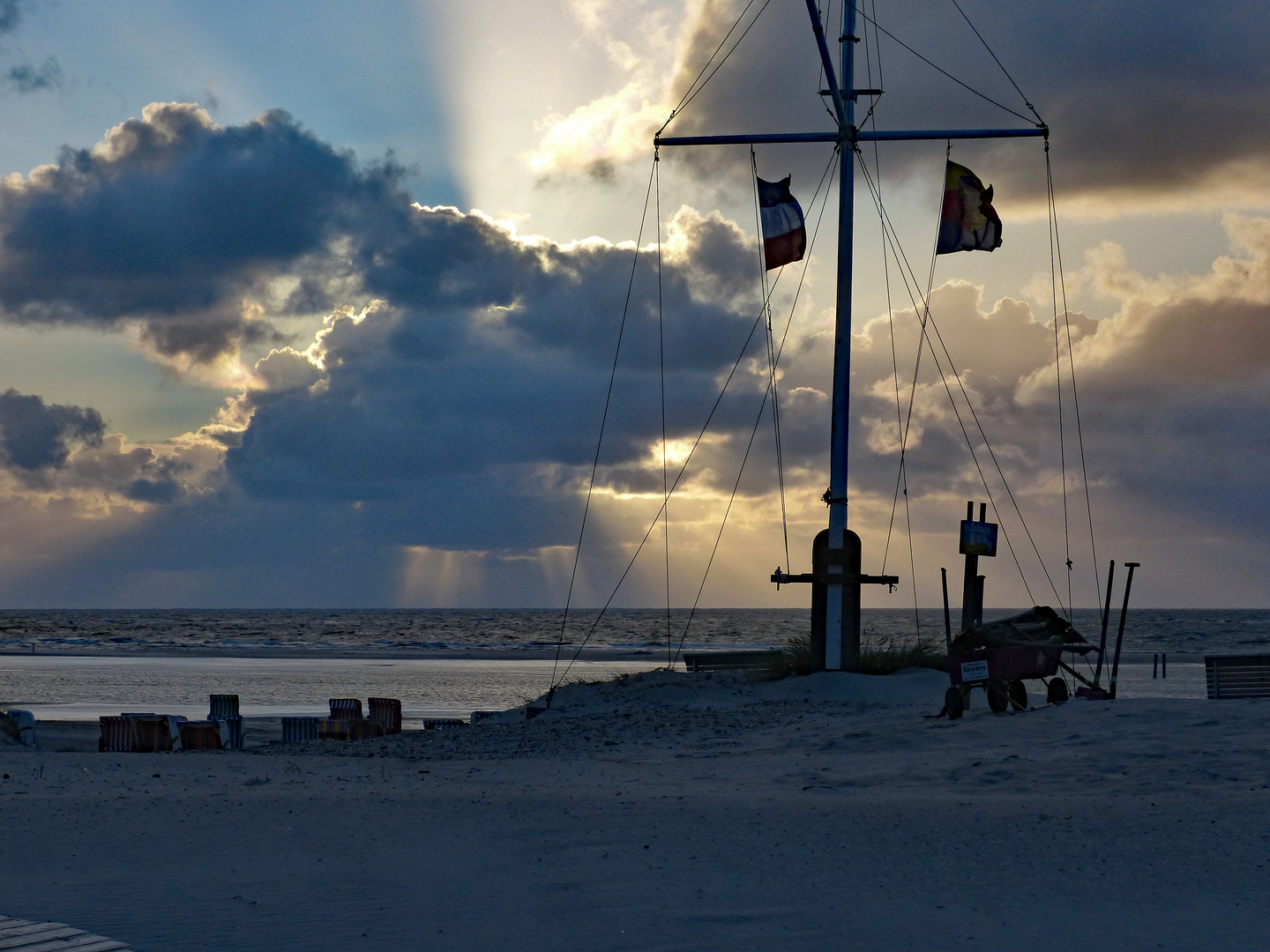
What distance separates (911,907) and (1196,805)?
10.9 feet

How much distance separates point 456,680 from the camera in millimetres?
40125

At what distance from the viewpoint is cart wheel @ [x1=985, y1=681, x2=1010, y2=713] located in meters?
14.6

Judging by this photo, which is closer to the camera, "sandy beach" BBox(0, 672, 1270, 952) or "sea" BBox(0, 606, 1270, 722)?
"sandy beach" BBox(0, 672, 1270, 952)

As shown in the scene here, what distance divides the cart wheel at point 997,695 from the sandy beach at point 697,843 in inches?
25.7

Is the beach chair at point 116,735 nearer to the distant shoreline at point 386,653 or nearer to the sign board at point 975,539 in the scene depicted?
the sign board at point 975,539

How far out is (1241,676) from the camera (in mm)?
17703

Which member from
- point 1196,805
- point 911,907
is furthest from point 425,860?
point 1196,805

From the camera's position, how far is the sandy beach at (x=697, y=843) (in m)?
6.30

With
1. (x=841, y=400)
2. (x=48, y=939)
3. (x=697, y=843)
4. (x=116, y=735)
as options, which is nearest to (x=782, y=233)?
(x=841, y=400)

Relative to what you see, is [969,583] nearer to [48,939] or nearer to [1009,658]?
[1009,658]

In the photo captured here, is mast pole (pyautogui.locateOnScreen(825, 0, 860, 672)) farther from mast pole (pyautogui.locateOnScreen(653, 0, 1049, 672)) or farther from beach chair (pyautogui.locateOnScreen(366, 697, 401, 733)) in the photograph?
beach chair (pyautogui.locateOnScreen(366, 697, 401, 733))

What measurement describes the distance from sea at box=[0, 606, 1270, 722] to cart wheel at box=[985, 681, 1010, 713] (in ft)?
29.6

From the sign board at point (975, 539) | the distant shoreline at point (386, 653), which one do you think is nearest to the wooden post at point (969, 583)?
the sign board at point (975, 539)

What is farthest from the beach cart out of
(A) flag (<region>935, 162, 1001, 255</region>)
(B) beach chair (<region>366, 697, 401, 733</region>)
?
(B) beach chair (<region>366, 697, 401, 733</region>)
